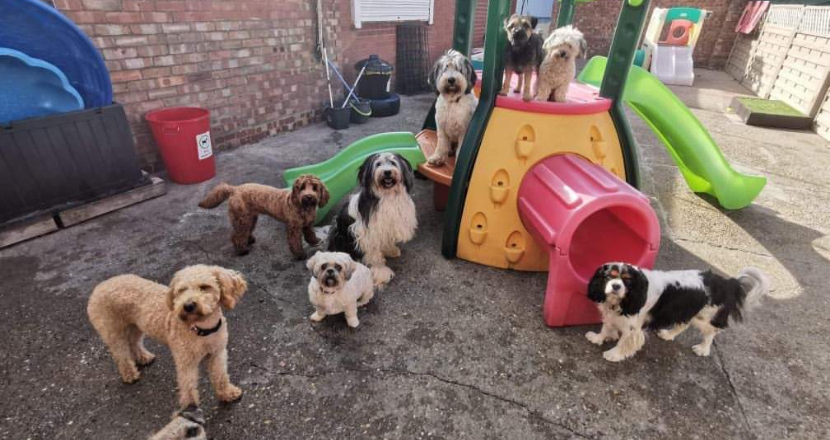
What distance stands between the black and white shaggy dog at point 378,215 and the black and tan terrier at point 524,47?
129 centimetres

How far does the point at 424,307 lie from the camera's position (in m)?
3.27

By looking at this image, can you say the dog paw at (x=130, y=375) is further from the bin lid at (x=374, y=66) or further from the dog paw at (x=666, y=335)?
the bin lid at (x=374, y=66)

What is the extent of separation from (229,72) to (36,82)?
2579mm

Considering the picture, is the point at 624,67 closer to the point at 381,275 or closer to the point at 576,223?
the point at 576,223

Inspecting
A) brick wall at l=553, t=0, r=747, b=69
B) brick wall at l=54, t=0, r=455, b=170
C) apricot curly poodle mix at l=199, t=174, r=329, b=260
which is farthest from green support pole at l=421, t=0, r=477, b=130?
brick wall at l=553, t=0, r=747, b=69

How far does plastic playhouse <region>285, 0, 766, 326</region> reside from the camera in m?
2.92

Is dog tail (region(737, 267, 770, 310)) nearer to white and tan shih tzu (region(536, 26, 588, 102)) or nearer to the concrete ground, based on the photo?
the concrete ground

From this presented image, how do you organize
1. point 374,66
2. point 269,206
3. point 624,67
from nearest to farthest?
point 624,67, point 269,206, point 374,66

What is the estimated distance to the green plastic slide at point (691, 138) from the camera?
15.3 feet

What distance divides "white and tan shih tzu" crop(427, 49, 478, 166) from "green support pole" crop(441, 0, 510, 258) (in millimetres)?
298

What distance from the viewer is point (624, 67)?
11.3 feet

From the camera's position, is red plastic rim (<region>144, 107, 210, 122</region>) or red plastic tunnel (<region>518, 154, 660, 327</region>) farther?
red plastic rim (<region>144, 107, 210, 122</region>)

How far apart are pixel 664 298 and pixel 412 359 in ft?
5.68

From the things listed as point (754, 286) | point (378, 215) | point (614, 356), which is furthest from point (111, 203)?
point (754, 286)
